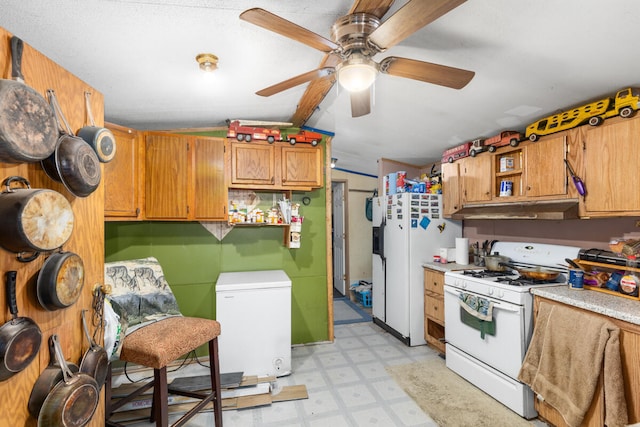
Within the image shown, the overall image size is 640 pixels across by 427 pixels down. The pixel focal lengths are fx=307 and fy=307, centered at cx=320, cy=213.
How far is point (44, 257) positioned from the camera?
101 cm

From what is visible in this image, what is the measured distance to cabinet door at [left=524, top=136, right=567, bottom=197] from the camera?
2.35m

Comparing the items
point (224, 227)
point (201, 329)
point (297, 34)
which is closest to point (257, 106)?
point (224, 227)

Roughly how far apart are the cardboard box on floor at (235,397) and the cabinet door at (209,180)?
148cm

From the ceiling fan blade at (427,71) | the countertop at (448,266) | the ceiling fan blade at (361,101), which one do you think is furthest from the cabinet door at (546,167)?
the ceiling fan blade at (361,101)

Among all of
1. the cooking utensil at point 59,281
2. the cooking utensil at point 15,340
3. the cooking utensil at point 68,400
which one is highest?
the cooking utensil at point 59,281

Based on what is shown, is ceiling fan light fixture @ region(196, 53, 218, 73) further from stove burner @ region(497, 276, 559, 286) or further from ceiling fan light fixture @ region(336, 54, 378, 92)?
stove burner @ region(497, 276, 559, 286)

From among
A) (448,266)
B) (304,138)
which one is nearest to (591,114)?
(448,266)

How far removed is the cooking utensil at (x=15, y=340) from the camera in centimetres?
82

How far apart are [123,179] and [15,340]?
6.63ft

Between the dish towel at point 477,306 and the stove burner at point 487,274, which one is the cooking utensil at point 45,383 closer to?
the dish towel at point 477,306

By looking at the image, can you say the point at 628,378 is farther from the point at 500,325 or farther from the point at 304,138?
the point at 304,138

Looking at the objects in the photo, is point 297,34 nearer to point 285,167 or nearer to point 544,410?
point 285,167

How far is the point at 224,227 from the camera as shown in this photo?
3201 millimetres

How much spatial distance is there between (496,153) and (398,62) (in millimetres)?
1958
